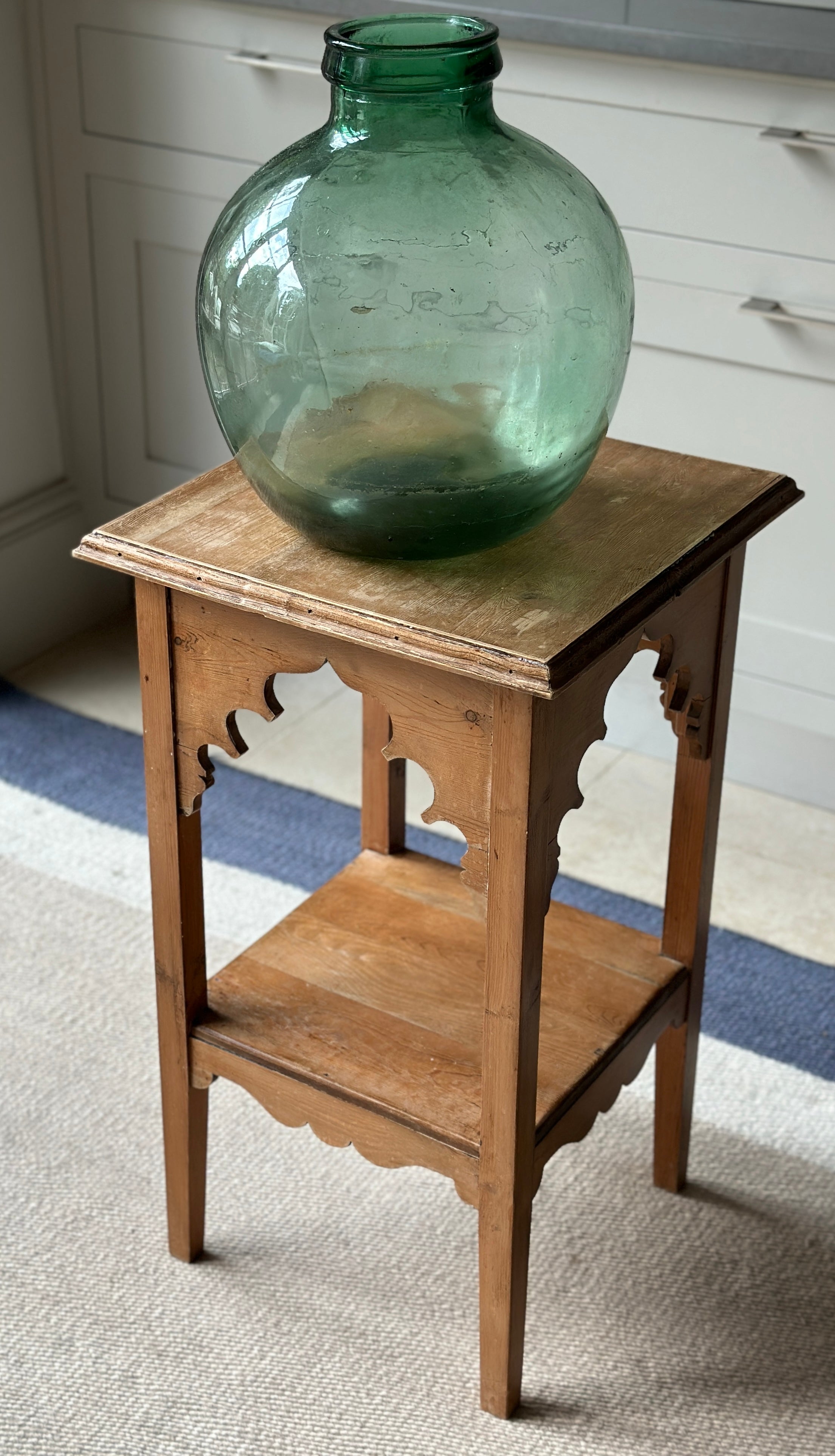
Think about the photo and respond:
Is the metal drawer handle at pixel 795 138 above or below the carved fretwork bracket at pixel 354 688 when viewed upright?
above

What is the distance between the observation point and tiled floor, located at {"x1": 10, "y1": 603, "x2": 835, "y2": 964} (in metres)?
1.87

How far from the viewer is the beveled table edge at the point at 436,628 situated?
2.94 ft

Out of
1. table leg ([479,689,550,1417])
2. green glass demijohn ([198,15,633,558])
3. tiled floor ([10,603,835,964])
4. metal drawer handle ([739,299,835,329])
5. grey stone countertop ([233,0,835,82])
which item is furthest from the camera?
tiled floor ([10,603,835,964])

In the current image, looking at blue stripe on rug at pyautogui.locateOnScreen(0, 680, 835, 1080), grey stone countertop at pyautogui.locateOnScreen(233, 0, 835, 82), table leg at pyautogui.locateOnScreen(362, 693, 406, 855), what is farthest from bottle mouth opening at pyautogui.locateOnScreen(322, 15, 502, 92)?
blue stripe on rug at pyautogui.locateOnScreen(0, 680, 835, 1080)

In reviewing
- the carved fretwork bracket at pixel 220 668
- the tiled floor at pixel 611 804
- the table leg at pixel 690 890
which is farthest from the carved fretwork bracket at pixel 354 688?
the tiled floor at pixel 611 804

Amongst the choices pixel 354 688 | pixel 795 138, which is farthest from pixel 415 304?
pixel 795 138

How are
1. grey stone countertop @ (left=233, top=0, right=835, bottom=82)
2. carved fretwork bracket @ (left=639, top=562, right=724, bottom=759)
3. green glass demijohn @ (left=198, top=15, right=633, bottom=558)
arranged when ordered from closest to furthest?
green glass demijohn @ (left=198, top=15, right=633, bottom=558), carved fretwork bracket @ (left=639, top=562, right=724, bottom=759), grey stone countertop @ (left=233, top=0, right=835, bottom=82)

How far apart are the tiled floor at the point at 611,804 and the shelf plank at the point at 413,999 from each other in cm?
54

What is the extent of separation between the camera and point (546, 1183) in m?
1.48

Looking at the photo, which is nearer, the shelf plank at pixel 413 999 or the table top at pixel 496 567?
the table top at pixel 496 567

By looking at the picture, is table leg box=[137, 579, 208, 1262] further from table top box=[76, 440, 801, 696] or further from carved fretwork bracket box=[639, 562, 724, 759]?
carved fretwork bracket box=[639, 562, 724, 759]

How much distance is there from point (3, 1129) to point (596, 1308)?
604 millimetres

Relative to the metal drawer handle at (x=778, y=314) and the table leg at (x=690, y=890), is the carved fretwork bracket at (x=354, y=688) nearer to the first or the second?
the table leg at (x=690, y=890)

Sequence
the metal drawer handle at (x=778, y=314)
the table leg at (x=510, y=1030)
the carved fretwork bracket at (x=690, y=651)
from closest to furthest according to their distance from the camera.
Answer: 1. the table leg at (x=510, y=1030)
2. the carved fretwork bracket at (x=690, y=651)
3. the metal drawer handle at (x=778, y=314)
